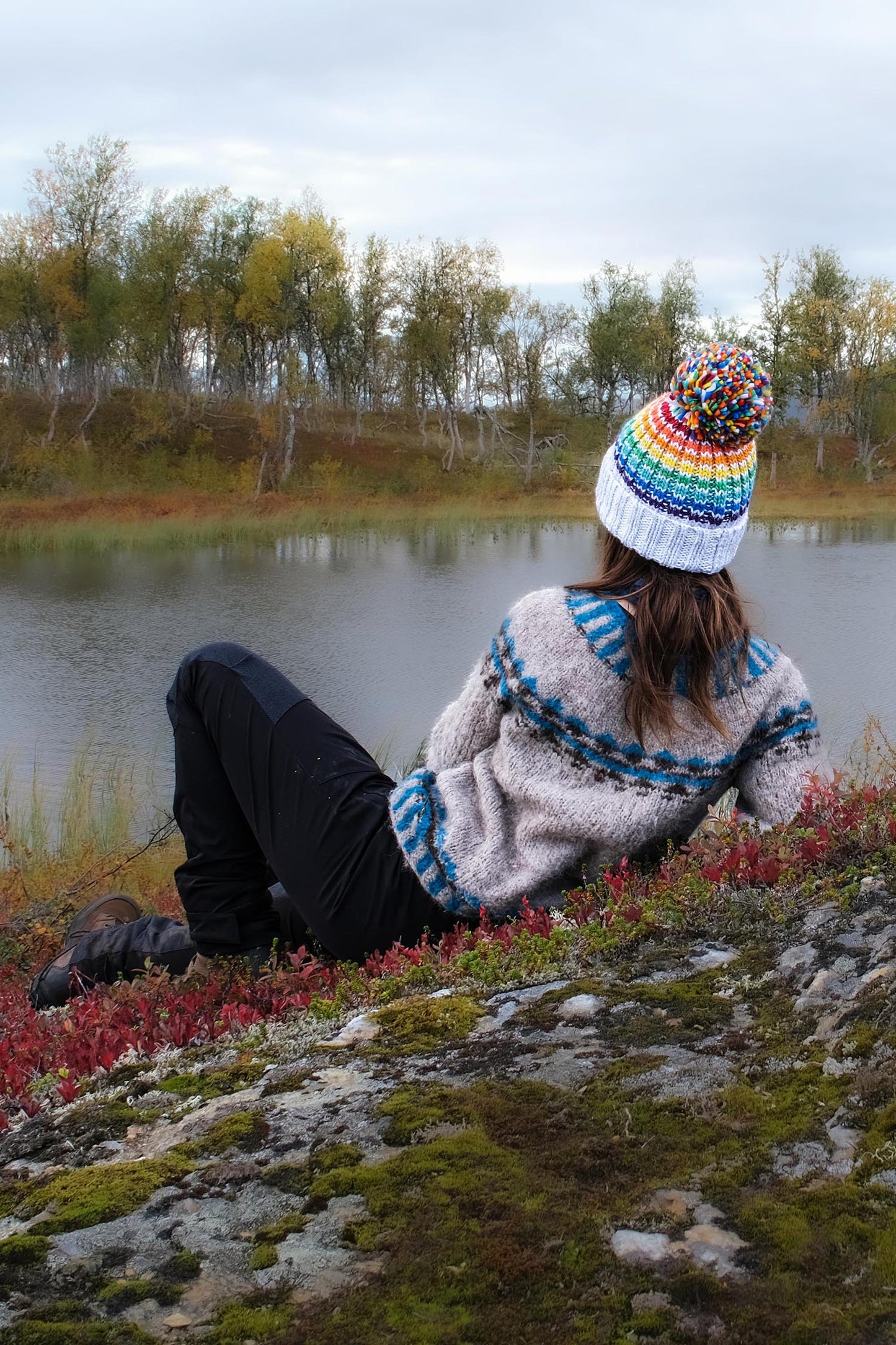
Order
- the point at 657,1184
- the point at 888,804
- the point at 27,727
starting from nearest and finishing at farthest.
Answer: the point at 657,1184 → the point at 888,804 → the point at 27,727

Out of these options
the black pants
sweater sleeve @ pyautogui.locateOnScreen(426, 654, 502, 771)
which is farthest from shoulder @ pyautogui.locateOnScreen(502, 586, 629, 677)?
the black pants

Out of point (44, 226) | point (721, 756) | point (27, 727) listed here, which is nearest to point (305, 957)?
point (721, 756)

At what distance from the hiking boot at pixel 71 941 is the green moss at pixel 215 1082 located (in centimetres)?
131

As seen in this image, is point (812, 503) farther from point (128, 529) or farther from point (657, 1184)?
point (657, 1184)

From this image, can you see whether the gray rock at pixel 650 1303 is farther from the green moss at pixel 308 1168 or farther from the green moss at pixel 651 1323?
the green moss at pixel 308 1168

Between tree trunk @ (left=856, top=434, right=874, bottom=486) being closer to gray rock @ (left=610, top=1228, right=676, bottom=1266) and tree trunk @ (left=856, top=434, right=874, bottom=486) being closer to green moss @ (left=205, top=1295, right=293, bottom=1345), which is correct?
gray rock @ (left=610, top=1228, right=676, bottom=1266)

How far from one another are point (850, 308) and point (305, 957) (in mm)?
53089

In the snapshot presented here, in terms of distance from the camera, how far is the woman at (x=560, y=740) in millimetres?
2568

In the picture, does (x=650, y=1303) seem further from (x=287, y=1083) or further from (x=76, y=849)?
(x=76, y=849)

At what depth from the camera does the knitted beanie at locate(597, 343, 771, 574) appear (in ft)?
8.21

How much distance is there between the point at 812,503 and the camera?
39656 millimetres

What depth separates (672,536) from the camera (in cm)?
261

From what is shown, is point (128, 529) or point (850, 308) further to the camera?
point (850, 308)

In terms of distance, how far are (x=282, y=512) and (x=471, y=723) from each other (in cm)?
3142
